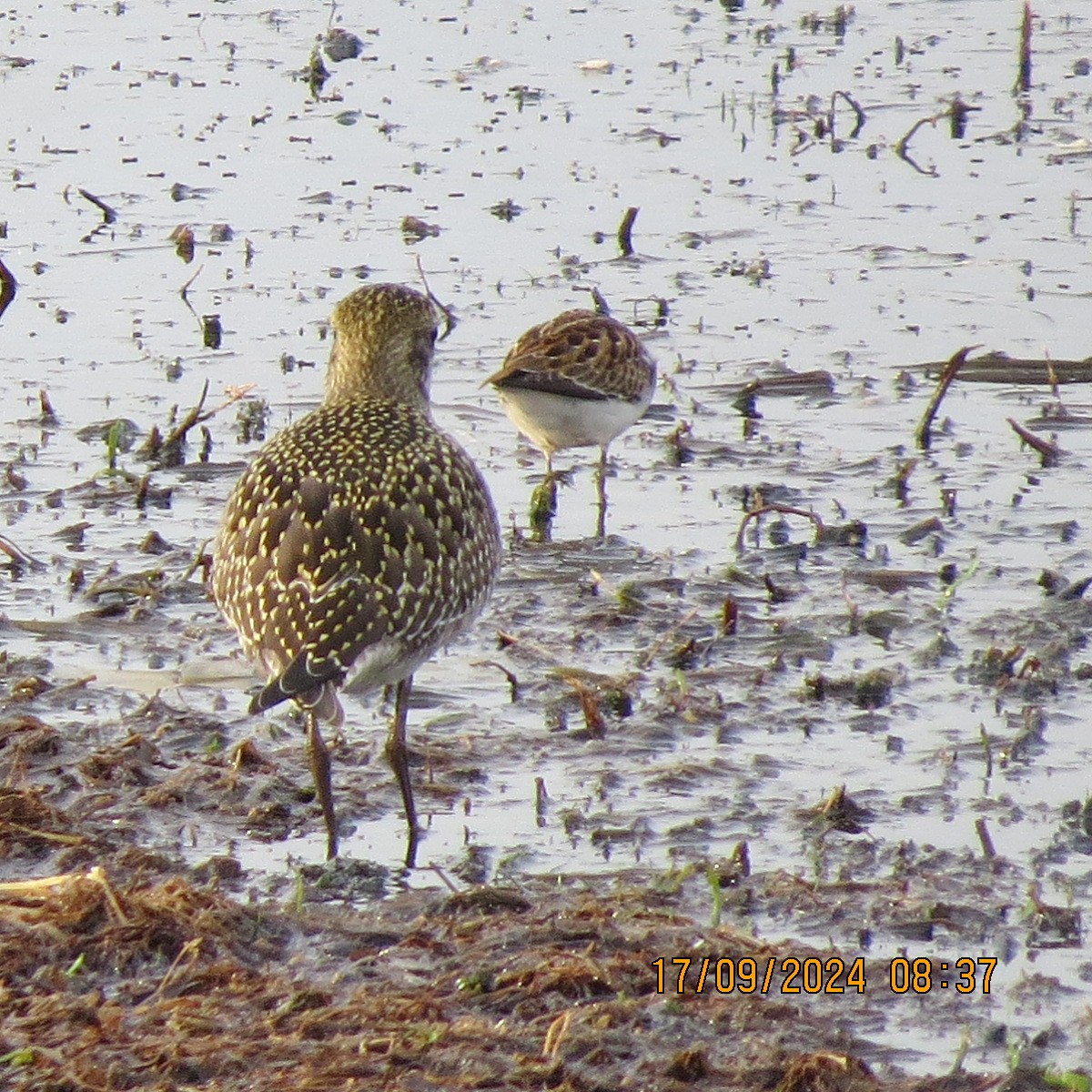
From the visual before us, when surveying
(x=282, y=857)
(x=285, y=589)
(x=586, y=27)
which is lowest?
(x=282, y=857)

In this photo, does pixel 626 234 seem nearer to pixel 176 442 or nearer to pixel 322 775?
pixel 176 442

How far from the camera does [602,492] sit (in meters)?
9.70

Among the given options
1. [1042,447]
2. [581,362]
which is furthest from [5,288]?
[1042,447]

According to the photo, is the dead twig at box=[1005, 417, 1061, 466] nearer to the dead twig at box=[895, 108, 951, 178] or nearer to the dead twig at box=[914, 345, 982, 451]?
the dead twig at box=[914, 345, 982, 451]

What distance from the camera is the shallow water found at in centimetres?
706

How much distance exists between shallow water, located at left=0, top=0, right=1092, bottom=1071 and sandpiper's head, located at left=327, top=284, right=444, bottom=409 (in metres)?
1.05

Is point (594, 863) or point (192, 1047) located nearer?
point (192, 1047)

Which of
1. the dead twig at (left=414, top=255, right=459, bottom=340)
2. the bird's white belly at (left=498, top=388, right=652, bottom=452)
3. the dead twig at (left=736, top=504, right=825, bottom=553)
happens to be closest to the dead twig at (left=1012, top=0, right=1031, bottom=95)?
the dead twig at (left=414, top=255, right=459, bottom=340)

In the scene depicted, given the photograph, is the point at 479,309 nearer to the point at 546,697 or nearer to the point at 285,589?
the point at 546,697

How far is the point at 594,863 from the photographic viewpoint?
256 inches

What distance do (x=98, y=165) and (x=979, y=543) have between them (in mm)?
7189

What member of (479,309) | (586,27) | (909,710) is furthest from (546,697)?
Result: (586,27)

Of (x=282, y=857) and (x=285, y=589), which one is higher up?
(x=285, y=589)

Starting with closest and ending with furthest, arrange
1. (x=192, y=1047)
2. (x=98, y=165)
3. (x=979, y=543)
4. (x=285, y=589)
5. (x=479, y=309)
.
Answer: (x=192, y=1047)
(x=285, y=589)
(x=979, y=543)
(x=479, y=309)
(x=98, y=165)
